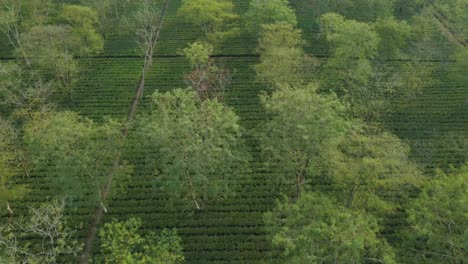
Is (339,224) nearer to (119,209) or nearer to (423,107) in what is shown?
(119,209)

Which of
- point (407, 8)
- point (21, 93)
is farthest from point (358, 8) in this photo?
point (21, 93)

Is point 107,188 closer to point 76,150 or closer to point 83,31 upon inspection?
point 76,150

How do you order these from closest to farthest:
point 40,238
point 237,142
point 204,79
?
point 40,238 → point 237,142 → point 204,79

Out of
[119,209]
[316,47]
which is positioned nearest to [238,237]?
[119,209]

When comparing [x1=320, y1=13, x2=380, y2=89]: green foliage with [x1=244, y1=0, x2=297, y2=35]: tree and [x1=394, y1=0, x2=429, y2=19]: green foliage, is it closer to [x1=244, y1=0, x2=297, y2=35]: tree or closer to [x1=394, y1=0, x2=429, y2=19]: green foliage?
[x1=244, y1=0, x2=297, y2=35]: tree

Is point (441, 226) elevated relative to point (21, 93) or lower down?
elevated

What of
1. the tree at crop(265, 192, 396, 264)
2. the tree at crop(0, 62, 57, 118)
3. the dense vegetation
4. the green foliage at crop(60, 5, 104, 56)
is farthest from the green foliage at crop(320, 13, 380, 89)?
the tree at crop(0, 62, 57, 118)

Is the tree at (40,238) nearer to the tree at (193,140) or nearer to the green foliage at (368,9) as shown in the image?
the tree at (193,140)
